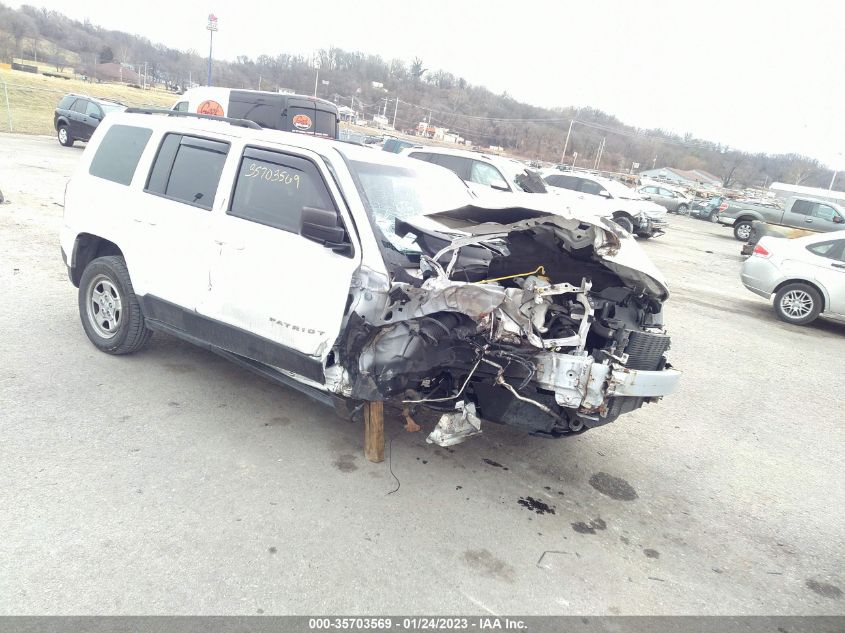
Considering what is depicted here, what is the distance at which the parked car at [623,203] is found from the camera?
1692cm

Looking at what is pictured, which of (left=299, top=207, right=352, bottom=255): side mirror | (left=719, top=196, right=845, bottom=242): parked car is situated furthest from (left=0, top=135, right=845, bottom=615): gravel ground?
(left=719, top=196, right=845, bottom=242): parked car

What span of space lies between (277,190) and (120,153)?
1956mm

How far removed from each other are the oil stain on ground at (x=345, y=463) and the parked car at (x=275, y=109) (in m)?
8.06

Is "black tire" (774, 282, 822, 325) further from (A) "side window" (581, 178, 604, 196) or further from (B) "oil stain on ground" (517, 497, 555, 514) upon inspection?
(A) "side window" (581, 178, 604, 196)

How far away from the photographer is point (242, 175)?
4.18 metres

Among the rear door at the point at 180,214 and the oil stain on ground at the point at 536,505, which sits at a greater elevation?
the rear door at the point at 180,214

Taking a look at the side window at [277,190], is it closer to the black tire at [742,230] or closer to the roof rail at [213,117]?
the roof rail at [213,117]

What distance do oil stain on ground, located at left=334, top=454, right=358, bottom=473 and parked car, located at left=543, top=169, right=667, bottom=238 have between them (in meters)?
14.3

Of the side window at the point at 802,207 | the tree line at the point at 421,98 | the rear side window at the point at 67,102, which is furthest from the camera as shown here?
the tree line at the point at 421,98

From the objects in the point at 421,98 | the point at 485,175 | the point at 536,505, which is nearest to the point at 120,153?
the point at 536,505

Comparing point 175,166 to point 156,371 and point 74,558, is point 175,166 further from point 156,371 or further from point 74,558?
point 74,558

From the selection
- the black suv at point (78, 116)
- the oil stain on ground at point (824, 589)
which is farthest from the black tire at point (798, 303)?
the black suv at point (78, 116)

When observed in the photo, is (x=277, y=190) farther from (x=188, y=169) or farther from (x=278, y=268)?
(x=188, y=169)

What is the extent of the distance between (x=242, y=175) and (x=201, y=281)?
83 centimetres
